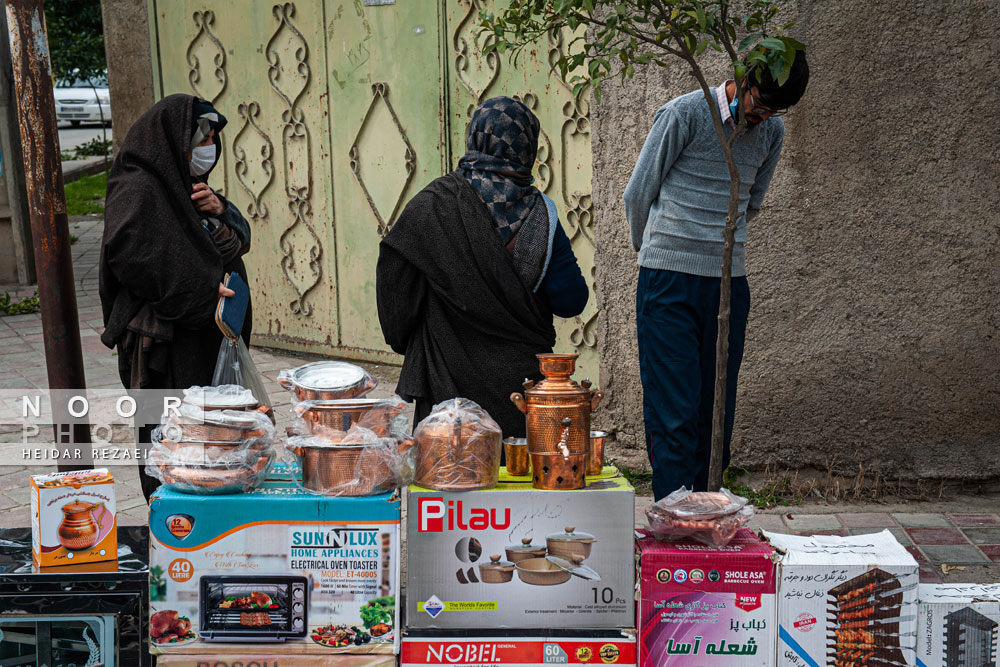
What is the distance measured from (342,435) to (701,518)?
96 cm

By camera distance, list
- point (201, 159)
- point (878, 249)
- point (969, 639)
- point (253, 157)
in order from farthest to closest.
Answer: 1. point (253, 157)
2. point (878, 249)
3. point (201, 159)
4. point (969, 639)

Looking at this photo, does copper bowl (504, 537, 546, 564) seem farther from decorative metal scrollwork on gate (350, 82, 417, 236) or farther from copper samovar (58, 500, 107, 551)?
decorative metal scrollwork on gate (350, 82, 417, 236)

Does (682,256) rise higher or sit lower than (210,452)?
higher

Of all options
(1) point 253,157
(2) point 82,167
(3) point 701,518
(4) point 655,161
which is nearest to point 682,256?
(4) point 655,161

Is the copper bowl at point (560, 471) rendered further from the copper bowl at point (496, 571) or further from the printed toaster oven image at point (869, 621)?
the printed toaster oven image at point (869, 621)

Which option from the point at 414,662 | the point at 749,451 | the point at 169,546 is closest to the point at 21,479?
the point at 169,546

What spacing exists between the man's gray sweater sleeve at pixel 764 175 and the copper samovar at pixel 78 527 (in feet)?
8.31

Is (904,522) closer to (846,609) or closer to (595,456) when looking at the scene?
(846,609)

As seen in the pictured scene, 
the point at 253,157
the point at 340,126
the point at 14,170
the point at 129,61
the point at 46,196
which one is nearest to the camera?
the point at 46,196

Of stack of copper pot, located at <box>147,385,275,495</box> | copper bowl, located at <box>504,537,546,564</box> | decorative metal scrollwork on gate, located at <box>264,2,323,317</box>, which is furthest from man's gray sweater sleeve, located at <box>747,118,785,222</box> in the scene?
decorative metal scrollwork on gate, located at <box>264,2,323,317</box>

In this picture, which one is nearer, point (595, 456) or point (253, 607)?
point (253, 607)

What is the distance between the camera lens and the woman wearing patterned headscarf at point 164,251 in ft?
11.5

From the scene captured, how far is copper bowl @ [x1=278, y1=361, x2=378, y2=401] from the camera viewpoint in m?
2.76

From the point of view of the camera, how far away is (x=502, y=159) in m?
3.19
